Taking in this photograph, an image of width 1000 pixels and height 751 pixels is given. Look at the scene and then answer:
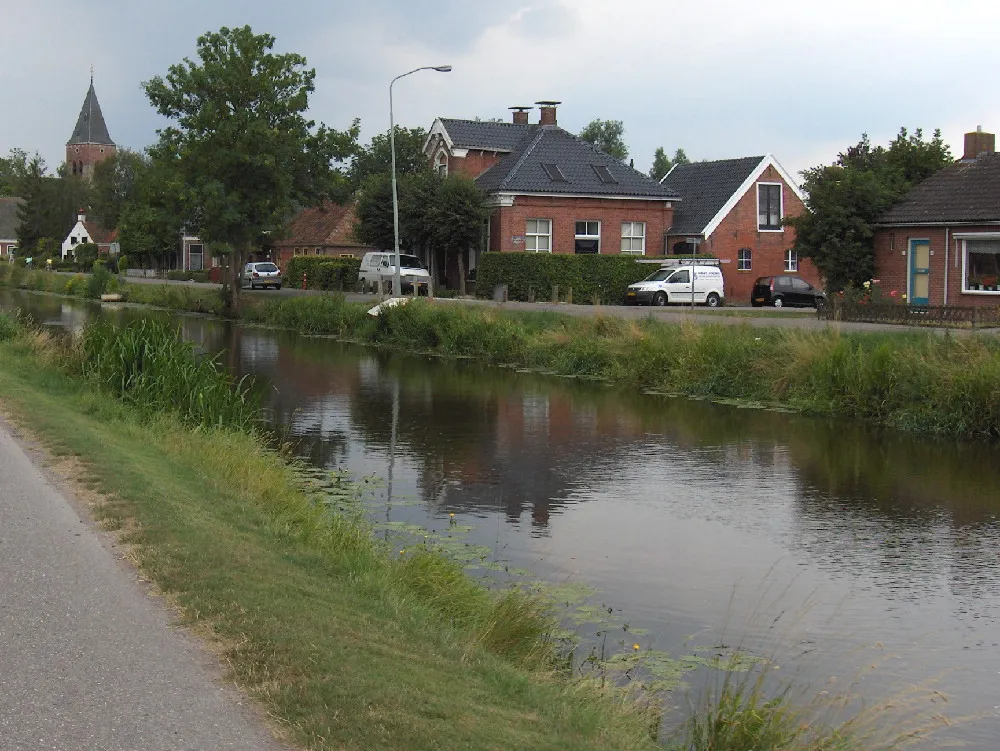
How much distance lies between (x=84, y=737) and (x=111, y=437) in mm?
9260

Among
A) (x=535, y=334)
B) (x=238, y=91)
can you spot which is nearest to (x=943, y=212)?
(x=535, y=334)

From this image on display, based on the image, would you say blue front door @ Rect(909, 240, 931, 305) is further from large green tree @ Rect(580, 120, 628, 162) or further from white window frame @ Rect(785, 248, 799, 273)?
large green tree @ Rect(580, 120, 628, 162)

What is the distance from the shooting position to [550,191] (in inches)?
2105

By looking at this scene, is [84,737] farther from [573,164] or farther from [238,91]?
[573,164]

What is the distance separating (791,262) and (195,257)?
55.8 metres

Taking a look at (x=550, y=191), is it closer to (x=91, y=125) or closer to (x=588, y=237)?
(x=588, y=237)

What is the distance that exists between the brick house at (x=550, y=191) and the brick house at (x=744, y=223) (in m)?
1.40

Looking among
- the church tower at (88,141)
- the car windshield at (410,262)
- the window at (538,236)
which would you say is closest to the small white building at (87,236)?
the church tower at (88,141)

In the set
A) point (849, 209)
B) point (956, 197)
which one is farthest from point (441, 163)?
point (956, 197)

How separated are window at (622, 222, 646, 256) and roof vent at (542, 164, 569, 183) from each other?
136 inches

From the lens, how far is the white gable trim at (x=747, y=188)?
54.9 m

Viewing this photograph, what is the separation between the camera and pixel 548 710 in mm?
6219

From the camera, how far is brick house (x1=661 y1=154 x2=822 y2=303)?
55.3 m

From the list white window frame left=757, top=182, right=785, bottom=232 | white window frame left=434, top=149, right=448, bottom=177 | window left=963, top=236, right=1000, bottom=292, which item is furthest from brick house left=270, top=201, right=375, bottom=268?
window left=963, top=236, right=1000, bottom=292
